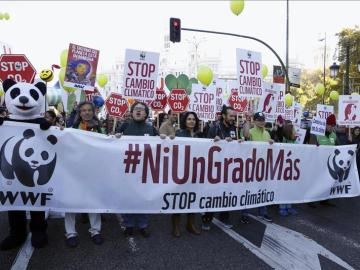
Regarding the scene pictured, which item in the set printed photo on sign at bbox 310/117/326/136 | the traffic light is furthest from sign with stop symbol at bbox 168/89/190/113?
printed photo on sign at bbox 310/117/326/136

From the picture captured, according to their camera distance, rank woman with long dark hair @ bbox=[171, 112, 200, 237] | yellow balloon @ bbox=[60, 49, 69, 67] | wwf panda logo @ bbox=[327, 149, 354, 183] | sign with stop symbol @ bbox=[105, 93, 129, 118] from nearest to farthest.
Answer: woman with long dark hair @ bbox=[171, 112, 200, 237]
wwf panda logo @ bbox=[327, 149, 354, 183]
sign with stop symbol @ bbox=[105, 93, 129, 118]
yellow balloon @ bbox=[60, 49, 69, 67]

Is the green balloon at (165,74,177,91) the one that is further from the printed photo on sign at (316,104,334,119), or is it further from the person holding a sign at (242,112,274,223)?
the person holding a sign at (242,112,274,223)

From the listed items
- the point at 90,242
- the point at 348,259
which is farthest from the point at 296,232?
the point at 90,242

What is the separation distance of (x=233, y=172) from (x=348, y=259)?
1844mm

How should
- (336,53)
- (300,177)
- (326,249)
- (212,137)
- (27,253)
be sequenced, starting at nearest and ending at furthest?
(27,253) < (326,249) < (212,137) < (300,177) < (336,53)

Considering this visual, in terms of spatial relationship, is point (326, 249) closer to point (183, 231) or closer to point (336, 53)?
point (183, 231)

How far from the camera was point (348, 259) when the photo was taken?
4.59 meters

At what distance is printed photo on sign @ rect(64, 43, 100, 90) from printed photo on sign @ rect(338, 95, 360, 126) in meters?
6.27

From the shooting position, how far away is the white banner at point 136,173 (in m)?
4.70

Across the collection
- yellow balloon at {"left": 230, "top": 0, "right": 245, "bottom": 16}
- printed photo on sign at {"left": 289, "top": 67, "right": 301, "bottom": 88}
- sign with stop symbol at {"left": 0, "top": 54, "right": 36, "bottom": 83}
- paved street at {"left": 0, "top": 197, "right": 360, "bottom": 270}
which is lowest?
paved street at {"left": 0, "top": 197, "right": 360, "bottom": 270}

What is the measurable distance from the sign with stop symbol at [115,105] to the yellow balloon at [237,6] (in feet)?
14.0

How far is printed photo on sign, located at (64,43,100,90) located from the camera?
26.1 ft

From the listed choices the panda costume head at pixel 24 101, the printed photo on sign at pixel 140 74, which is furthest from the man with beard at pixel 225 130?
the panda costume head at pixel 24 101

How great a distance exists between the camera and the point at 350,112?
1016 centimetres
